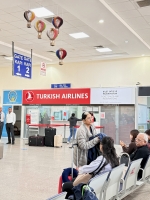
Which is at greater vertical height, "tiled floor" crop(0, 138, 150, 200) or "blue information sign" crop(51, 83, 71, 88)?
"blue information sign" crop(51, 83, 71, 88)

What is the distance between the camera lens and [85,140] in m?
4.71

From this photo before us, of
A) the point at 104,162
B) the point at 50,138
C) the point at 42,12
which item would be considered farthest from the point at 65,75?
the point at 104,162

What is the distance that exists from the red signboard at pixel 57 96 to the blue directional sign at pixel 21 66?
4.05 meters

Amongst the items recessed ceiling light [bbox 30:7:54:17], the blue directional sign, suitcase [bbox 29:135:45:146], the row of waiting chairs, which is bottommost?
suitcase [bbox 29:135:45:146]

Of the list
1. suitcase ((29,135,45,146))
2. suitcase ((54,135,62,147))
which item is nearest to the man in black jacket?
suitcase ((54,135,62,147))

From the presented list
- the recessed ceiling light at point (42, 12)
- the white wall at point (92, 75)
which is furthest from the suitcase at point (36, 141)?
the recessed ceiling light at point (42, 12)

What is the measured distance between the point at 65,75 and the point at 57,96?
1269mm

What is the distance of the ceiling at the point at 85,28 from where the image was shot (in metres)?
7.39

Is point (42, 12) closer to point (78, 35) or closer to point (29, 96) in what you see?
point (78, 35)

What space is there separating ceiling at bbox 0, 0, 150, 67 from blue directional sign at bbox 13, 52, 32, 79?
74 cm

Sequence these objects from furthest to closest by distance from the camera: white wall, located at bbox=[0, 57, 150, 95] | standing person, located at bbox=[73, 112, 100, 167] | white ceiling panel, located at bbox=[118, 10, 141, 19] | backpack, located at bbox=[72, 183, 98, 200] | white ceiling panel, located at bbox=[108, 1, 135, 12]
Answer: white wall, located at bbox=[0, 57, 150, 95]
white ceiling panel, located at bbox=[118, 10, 141, 19]
white ceiling panel, located at bbox=[108, 1, 135, 12]
standing person, located at bbox=[73, 112, 100, 167]
backpack, located at bbox=[72, 183, 98, 200]

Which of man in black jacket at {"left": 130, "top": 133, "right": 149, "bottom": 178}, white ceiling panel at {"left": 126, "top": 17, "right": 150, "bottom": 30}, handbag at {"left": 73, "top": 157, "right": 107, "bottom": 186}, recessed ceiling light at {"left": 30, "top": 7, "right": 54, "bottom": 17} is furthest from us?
white ceiling panel at {"left": 126, "top": 17, "right": 150, "bottom": 30}

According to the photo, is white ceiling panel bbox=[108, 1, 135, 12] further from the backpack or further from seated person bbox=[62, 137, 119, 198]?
the backpack

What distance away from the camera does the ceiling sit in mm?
7391
